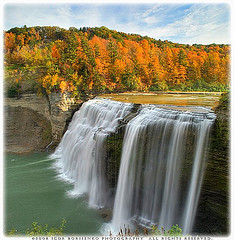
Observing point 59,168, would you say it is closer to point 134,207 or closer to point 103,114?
point 103,114

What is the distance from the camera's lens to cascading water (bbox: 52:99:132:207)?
1204 centimetres

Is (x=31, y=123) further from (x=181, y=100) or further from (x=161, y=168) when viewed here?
(x=161, y=168)

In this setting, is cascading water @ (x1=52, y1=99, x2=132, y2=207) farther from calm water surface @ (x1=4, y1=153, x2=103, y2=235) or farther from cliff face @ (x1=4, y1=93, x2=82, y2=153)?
cliff face @ (x1=4, y1=93, x2=82, y2=153)

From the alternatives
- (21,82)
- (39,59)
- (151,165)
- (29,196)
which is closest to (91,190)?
(29,196)

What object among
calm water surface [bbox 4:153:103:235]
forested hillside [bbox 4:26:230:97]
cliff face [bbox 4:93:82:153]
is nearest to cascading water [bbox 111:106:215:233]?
calm water surface [bbox 4:153:103:235]

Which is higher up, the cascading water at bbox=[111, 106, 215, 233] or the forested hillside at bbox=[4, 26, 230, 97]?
the forested hillside at bbox=[4, 26, 230, 97]

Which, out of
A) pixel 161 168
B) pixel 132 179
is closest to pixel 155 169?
pixel 161 168

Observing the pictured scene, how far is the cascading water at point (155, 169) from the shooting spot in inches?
320

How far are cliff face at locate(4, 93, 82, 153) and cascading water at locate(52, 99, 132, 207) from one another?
256cm

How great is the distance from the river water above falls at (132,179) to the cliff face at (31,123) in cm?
626

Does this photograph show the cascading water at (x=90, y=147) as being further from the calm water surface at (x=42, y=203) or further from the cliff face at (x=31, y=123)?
the cliff face at (x=31, y=123)

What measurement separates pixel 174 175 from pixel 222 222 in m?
2.36

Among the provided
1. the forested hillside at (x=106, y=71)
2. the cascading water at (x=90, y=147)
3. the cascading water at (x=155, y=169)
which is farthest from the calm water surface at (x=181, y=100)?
the forested hillside at (x=106, y=71)

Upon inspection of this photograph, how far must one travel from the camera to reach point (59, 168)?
1672 cm
